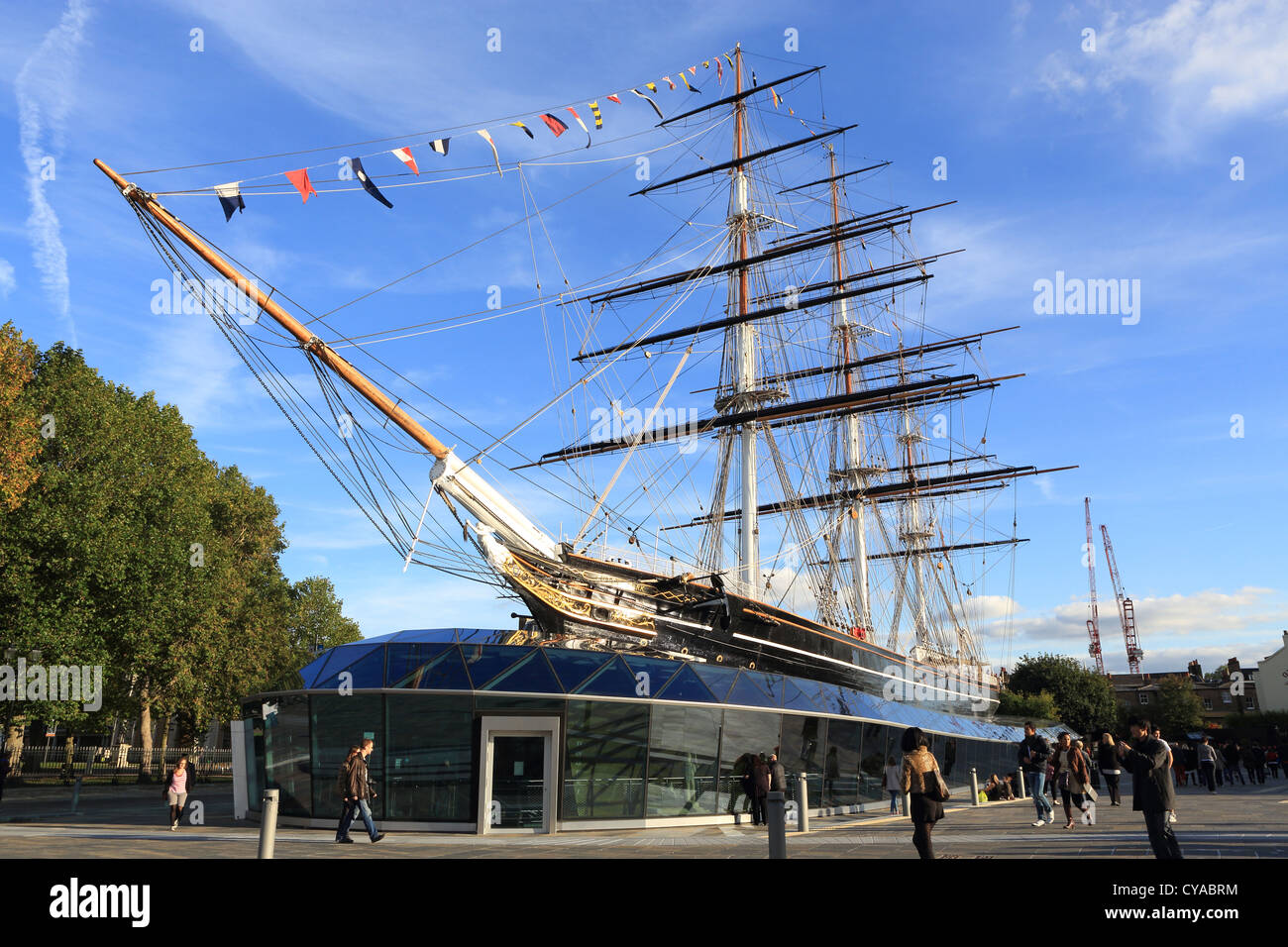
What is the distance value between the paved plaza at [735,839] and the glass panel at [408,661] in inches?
112

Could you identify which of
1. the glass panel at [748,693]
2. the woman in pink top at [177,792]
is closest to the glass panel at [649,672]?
the glass panel at [748,693]

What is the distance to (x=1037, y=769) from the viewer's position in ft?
49.0

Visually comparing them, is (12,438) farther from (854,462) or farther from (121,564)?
(854,462)

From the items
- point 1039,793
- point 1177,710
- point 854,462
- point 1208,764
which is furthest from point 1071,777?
point 1177,710

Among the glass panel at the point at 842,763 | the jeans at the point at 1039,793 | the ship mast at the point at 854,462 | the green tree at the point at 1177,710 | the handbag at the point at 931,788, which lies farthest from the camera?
the green tree at the point at 1177,710

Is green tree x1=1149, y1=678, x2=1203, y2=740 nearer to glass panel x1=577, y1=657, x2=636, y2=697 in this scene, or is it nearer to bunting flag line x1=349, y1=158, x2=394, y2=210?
glass panel x1=577, y1=657, x2=636, y2=697

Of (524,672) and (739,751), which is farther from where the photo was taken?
(739,751)

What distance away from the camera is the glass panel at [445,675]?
1683 centimetres

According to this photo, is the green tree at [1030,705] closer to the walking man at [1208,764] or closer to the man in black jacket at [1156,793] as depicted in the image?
the walking man at [1208,764]

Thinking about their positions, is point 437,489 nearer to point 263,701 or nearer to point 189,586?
point 263,701

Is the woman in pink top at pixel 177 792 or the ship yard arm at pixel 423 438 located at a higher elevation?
the ship yard arm at pixel 423 438

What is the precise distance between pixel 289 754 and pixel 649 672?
25.2 feet
